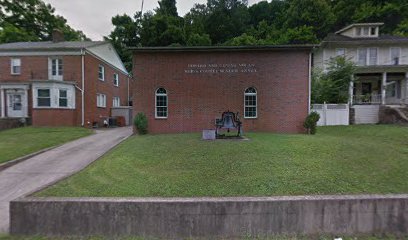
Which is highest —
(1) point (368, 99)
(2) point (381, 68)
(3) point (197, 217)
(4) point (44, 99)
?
(2) point (381, 68)

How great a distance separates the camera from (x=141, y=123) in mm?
13141

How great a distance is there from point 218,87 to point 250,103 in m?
2.14

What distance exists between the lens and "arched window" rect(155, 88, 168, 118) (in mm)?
14141

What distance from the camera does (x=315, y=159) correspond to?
22.9 feet

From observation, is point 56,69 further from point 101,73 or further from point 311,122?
point 311,122

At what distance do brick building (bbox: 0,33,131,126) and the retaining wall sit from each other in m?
16.0

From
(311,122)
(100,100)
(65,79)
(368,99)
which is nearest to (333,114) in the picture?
(311,122)

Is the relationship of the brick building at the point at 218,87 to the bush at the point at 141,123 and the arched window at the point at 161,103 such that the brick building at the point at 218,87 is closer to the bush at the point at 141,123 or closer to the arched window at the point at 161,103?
the arched window at the point at 161,103

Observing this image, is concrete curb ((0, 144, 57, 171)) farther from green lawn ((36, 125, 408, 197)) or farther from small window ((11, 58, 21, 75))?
small window ((11, 58, 21, 75))

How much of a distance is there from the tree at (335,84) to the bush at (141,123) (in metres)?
14.1

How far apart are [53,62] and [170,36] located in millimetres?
20480

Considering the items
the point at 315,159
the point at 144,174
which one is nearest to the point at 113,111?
the point at 144,174

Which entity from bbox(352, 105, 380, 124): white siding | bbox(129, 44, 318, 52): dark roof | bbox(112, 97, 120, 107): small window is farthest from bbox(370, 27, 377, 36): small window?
bbox(112, 97, 120, 107): small window

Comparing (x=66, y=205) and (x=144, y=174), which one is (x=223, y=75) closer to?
(x=144, y=174)
